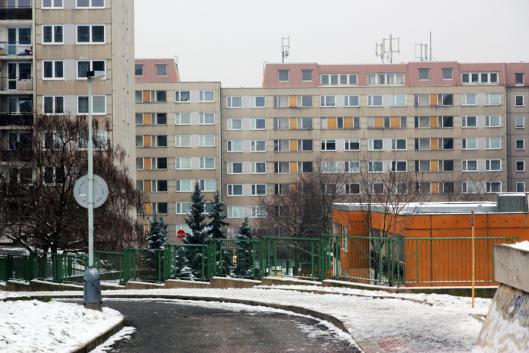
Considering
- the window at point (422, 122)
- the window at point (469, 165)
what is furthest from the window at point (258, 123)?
the window at point (469, 165)

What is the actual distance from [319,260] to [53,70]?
43.5 m

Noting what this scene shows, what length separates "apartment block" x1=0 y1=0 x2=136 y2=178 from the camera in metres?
65.2

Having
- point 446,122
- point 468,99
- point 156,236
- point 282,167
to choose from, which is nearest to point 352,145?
point 282,167

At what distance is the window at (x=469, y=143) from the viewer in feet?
327

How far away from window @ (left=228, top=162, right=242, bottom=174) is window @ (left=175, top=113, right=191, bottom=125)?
6.53 meters

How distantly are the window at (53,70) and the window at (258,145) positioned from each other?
35390 mm

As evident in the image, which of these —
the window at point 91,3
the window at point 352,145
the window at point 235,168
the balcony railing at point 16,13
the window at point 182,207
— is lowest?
the window at point 182,207

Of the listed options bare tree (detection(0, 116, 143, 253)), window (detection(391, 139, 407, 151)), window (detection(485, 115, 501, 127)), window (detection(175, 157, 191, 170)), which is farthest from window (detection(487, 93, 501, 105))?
bare tree (detection(0, 116, 143, 253))

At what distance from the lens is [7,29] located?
67.5 m

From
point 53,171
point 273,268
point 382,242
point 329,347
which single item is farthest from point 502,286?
point 53,171

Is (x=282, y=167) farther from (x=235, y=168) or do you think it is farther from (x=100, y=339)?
(x=100, y=339)

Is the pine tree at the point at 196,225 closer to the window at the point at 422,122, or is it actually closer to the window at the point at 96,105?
the window at the point at 96,105

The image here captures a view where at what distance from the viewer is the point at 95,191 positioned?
2042cm

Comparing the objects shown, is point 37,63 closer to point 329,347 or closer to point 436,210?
point 436,210
